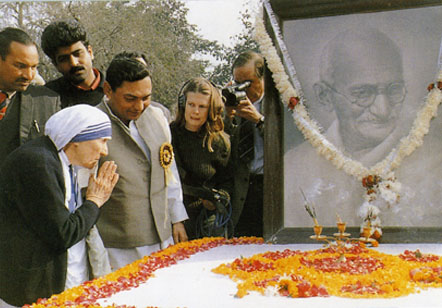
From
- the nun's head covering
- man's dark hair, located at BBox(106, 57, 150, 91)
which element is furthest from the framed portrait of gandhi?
the nun's head covering

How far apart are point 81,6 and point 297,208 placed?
5.87ft

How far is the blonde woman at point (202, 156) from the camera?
298 centimetres

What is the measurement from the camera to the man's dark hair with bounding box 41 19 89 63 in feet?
9.33

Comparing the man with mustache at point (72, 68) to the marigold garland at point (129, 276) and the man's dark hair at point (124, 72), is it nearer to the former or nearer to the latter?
the man's dark hair at point (124, 72)

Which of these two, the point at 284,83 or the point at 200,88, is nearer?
the point at 284,83

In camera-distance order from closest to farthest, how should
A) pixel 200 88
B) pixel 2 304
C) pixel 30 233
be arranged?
pixel 30 233
pixel 2 304
pixel 200 88

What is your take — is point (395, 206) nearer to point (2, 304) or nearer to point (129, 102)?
point (129, 102)

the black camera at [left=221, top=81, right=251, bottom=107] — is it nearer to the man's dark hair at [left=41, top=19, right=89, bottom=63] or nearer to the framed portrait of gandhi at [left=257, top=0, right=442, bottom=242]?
the framed portrait of gandhi at [left=257, top=0, right=442, bottom=242]

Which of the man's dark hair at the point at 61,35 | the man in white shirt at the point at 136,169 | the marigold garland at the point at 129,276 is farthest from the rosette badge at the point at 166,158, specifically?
the man's dark hair at the point at 61,35

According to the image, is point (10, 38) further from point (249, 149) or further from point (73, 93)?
point (249, 149)

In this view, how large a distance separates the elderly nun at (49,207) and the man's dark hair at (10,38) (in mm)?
713

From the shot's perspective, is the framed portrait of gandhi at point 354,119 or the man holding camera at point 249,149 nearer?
the framed portrait of gandhi at point 354,119

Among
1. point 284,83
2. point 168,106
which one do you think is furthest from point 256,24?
point 168,106

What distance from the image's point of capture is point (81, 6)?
10.1ft
